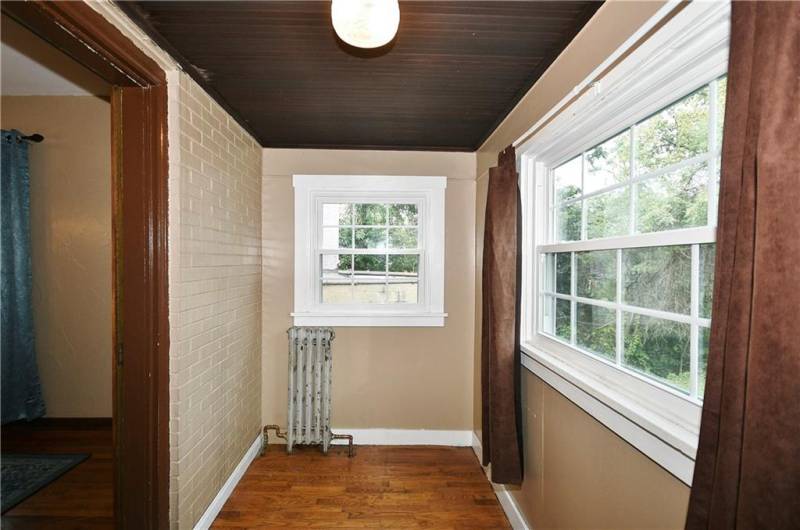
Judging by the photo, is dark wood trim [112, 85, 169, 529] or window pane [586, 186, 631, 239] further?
dark wood trim [112, 85, 169, 529]

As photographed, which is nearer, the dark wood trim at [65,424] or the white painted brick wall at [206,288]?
the white painted brick wall at [206,288]

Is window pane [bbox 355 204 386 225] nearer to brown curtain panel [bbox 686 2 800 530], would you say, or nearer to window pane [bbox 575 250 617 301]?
window pane [bbox 575 250 617 301]

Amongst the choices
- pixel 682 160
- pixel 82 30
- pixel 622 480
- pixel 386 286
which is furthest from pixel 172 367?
pixel 682 160

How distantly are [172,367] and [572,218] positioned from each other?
2079 mm

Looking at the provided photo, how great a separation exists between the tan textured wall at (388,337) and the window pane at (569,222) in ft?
3.91

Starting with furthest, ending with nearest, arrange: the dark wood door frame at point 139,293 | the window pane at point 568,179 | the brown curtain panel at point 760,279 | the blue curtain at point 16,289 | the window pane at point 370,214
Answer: the window pane at point 370,214 → the blue curtain at point 16,289 → the window pane at point 568,179 → the dark wood door frame at point 139,293 → the brown curtain panel at point 760,279

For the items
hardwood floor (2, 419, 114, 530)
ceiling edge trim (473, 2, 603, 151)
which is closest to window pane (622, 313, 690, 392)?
ceiling edge trim (473, 2, 603, 151)

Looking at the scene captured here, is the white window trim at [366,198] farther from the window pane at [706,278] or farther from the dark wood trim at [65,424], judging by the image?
the window pane at [706,278]

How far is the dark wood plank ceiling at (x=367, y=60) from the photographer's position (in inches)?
57.8

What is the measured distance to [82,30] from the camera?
4.26ft

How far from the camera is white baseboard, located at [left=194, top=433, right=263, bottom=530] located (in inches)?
82.4

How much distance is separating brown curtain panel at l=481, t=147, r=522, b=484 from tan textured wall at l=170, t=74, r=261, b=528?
1.60 metres

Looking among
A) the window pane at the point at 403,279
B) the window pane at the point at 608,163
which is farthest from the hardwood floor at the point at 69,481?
the window pane at the point at 608,163

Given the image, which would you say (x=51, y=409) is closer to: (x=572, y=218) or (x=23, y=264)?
(x=23, y=264)
